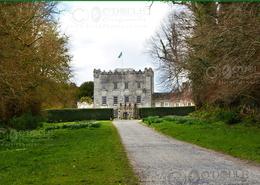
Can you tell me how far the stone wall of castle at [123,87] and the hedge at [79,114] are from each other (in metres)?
23.5

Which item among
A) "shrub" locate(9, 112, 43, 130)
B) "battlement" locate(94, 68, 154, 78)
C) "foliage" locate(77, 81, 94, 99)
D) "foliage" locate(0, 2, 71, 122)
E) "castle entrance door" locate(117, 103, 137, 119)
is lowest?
"shrub" locate(9, 112, 43, 130)

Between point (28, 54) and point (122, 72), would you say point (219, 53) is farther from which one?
point (122, 72)

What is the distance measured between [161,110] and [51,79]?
31.7 m

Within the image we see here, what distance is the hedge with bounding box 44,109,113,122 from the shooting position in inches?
2591

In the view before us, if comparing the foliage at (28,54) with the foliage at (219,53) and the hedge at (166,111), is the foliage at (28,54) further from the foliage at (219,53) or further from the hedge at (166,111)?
the hedge at (166,111)

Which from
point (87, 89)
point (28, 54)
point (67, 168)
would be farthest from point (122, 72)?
point (67, 168)

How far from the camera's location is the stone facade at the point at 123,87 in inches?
3669

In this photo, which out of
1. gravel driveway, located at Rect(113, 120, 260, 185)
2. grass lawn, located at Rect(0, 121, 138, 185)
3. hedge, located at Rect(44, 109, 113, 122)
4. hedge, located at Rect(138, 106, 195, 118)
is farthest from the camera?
hedge, located at Rect(138, 106, 195, 118)

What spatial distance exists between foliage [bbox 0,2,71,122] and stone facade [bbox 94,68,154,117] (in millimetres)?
49293

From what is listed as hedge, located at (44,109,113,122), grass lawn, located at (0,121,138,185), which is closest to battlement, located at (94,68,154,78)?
hedge, located at (44,109,113,122)

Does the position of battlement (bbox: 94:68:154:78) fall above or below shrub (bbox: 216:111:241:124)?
above

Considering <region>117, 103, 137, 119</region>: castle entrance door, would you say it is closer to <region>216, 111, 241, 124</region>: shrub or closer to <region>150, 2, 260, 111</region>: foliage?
<region>150, 2, 260, 111</region>: foliage

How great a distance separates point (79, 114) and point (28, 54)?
142ft

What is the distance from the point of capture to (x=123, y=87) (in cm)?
9394
